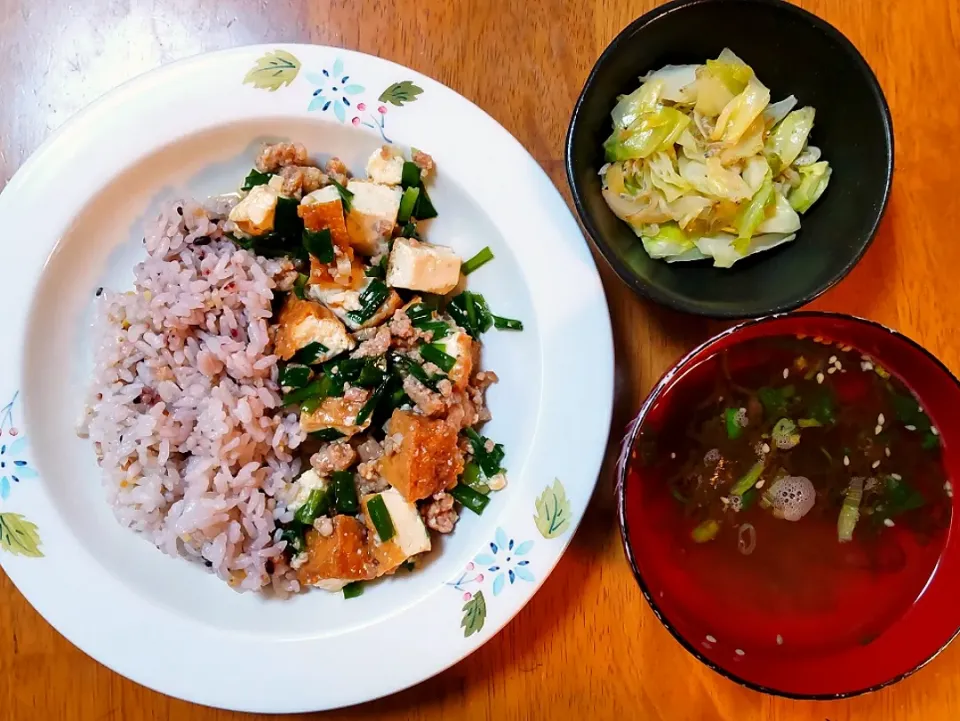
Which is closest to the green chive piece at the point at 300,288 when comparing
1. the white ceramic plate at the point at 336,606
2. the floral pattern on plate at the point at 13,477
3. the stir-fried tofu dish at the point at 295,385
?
the stir-fried tofu dish at the point at 295,385

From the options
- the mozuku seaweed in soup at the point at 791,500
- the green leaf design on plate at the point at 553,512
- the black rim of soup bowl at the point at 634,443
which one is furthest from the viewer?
the green leaf design on plate at the point at 553,512

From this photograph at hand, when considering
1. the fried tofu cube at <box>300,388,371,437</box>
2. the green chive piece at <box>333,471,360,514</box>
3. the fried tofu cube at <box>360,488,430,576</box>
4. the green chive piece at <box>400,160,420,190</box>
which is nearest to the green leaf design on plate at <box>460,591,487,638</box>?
the fried tofu cube at <box>360,488,430,576</box>

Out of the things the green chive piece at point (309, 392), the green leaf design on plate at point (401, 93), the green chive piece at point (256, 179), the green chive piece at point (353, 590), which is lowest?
the green chive piece at point (353, 590)

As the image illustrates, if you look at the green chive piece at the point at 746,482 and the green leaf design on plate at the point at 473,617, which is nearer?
the green chive piece at the point at 746,482

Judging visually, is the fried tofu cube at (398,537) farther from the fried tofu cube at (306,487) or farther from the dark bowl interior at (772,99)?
the dark bowl interior at (772,99)

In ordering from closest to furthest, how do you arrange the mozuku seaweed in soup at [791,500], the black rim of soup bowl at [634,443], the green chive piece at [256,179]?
the black rim of soup bowl at [634,443] → the mozuku seaweed in soup at [791,500] → the green chive piece at [256,179]

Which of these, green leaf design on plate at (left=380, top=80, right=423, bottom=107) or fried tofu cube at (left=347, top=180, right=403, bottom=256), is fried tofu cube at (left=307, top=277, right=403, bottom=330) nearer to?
fried tofu cube at (left=347, top=180, right=403, bottom=256)

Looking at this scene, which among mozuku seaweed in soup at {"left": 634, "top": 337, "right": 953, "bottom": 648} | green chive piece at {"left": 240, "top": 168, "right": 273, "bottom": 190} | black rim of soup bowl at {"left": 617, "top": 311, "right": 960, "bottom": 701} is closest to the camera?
black rim of soup bowl at {"left": 617, "top": 311, "right": 960, "bottom": 701}

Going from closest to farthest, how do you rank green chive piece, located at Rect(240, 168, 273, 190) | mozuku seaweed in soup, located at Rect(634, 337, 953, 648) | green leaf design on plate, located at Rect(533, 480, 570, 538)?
1. mozuku seaweed in soup, located at Rect(634, 337, 953, 648)
2. green leaf design on plate, located at Rect(533, 480, 570, 538)
3. green chive piece, located at Rect(240, 168, 273, 190)
